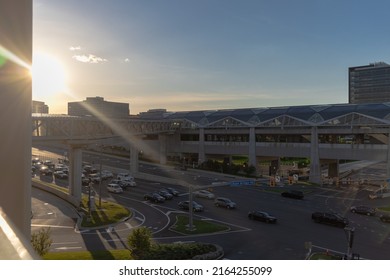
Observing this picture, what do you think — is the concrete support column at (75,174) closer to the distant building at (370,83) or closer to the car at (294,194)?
the car at (294,194)

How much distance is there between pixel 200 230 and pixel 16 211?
18679 millimetres

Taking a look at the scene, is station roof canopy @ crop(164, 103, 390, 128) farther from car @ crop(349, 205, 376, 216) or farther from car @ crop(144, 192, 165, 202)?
car @ crop(144, 192, 165, 202)

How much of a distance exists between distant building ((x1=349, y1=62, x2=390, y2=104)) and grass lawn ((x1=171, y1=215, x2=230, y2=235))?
9641cm

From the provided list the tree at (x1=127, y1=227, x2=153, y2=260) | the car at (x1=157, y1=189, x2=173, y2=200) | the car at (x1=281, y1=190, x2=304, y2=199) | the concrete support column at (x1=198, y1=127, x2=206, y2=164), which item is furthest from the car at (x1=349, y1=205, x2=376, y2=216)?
the concrete support column at (x1=198, y1=127, x2=206, y2=164)

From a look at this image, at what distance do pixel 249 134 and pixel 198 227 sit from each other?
101ft

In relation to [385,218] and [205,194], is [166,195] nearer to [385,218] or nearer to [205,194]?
[205,194]

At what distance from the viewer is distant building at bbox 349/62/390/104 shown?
112 meters

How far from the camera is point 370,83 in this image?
4658 inches

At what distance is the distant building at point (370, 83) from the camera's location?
112 metres

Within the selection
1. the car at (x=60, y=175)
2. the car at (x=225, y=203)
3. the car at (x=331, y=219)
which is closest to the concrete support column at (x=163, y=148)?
the car at (x=60, y=175)

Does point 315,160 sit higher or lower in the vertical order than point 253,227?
higher

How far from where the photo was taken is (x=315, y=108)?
5050 centimetres

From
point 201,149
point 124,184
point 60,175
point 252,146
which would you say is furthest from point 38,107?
point 252,146

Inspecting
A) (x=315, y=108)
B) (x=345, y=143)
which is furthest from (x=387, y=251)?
(x=315, y=108)
